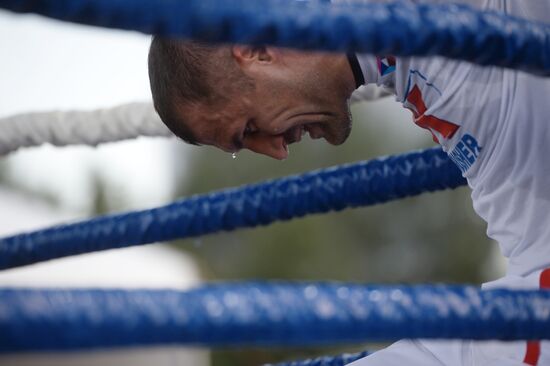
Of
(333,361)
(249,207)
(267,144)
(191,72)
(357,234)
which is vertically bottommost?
(333,361)

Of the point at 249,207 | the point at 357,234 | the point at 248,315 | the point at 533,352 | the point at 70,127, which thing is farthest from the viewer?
the point at 357,234

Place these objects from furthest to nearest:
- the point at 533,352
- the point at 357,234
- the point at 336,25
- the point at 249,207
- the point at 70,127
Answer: the point at 357,234 < the point at 70,127 < the point at 249,207 < the point at 533,352 < the point at 336,25

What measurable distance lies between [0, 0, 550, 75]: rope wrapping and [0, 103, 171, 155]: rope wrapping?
1.17 meters

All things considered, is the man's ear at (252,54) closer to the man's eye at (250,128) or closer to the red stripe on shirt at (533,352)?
the man's eye at (250,128)

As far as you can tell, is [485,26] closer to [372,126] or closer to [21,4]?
[21,4]

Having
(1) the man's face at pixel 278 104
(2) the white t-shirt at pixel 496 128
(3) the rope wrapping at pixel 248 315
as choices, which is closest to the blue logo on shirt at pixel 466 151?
(2) the white t-shirt at pixel 496 128

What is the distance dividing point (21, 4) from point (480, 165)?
997mm

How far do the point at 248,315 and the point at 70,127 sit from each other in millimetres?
1386

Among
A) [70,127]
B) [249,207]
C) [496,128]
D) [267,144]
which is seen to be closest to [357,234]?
[70,127]

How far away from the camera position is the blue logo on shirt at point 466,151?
156 cm

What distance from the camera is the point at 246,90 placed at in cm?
A: 156

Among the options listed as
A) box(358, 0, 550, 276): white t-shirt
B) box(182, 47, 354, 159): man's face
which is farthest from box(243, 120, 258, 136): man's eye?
box(358, 0, 550, 276): white t-shirt

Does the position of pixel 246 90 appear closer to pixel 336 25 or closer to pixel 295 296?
pixel 336 25

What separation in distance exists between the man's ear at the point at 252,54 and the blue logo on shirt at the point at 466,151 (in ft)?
1.24
